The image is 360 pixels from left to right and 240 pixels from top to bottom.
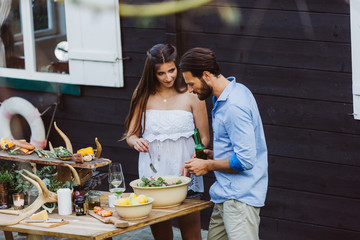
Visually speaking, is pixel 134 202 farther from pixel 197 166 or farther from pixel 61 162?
pixel 61 162

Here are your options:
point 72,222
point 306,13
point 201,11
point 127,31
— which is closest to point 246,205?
point 72,222

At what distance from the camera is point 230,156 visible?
395cm

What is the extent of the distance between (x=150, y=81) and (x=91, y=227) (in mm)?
1104

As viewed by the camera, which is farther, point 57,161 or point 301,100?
point 301,100

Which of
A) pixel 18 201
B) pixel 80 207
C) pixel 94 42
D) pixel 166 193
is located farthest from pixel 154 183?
pixel 94 42

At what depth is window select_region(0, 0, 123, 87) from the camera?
602 cm

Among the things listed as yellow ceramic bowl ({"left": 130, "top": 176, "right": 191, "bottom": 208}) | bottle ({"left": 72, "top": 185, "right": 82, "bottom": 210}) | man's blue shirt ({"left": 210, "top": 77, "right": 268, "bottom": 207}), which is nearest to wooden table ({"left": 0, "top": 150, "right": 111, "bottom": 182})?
bottle ({"left": 72, "top": 185, "right": 82, "bottom": 210})

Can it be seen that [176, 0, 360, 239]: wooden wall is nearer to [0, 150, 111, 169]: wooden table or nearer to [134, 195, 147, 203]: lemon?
[0, 150, 111, 169]: wooden table

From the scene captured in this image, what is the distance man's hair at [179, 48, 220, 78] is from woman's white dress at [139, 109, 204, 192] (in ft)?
2.24

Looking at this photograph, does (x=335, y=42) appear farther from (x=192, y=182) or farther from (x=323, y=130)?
(x=192, y=182)

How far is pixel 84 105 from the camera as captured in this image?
20.8ft

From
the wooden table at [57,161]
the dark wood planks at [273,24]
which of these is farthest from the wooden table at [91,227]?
the dark wood planks at [273,24]

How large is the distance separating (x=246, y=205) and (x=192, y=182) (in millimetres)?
703

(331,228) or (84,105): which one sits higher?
(84,105)
